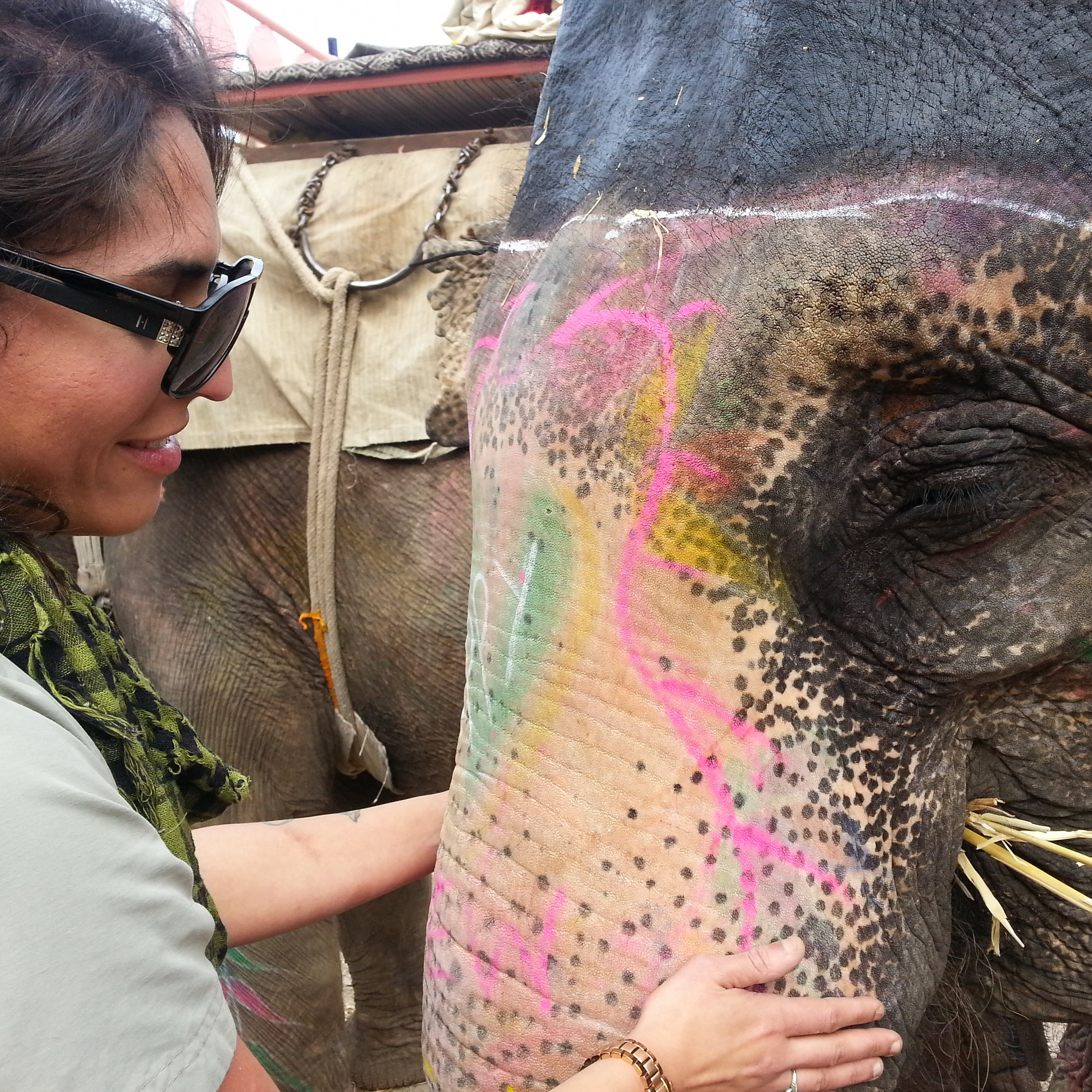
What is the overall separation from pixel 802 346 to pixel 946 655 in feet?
1.03

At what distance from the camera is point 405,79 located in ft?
7.03

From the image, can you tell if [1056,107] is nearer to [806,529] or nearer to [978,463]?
[978,463]

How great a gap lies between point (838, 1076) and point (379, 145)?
1986 millimetres

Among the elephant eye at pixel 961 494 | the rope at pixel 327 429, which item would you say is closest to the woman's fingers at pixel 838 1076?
the elephant eye at pixel 961 494

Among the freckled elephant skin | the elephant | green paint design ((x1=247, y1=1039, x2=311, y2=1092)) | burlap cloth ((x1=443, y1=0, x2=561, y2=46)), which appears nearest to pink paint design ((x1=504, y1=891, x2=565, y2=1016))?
the elephant

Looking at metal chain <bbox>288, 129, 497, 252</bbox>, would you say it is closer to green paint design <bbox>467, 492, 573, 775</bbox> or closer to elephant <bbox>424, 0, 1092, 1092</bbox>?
elephant <bbox>424, 0, 1092, 1092</bbox>

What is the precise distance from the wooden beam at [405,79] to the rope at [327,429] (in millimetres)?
170

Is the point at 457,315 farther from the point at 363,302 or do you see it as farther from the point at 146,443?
the point at 146,443

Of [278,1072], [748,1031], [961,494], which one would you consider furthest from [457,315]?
[278,1072]

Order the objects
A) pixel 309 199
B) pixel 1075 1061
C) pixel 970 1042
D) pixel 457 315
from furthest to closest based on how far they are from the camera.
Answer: pixel 309 199
pixel 457 315
pixel 1075 1061
pixel 970 1042

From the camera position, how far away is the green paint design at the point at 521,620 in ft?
Answer: 3.34

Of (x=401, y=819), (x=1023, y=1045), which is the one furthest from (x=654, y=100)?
(x=1023, y=1045)

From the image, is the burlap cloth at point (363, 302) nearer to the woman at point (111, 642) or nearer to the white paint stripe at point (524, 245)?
the white paint stripe at point (524, 245)

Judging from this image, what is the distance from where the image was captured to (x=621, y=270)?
3.40ft
